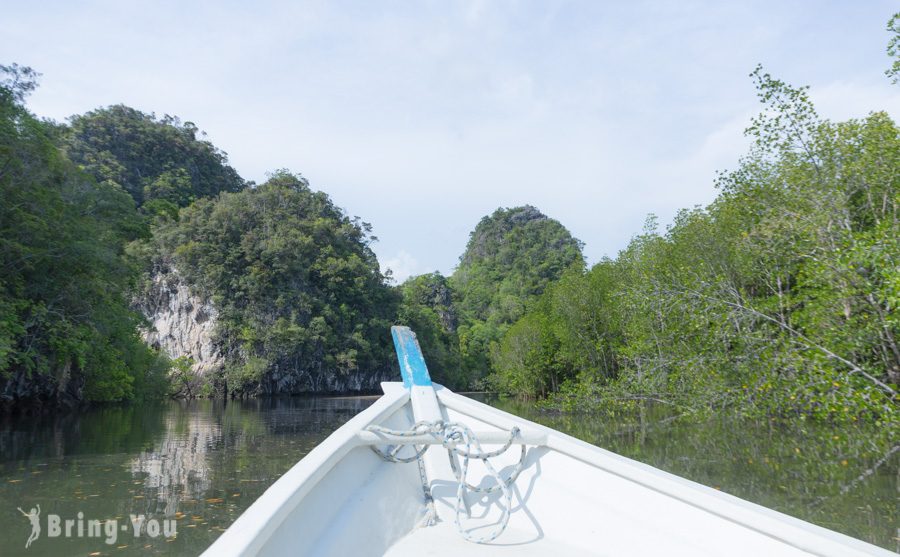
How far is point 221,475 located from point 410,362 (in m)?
4.91

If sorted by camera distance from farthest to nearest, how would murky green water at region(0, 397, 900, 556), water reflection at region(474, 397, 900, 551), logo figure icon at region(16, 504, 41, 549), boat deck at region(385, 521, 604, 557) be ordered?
water reflection at region(474, 397, 900, 551)
murky green water at region(0, 397, 900, 556)
logo figure icon at region(16, 504, 41, 549)
boat deck at region(385, 521, 604, 557)

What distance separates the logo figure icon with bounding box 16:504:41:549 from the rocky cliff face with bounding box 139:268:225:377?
40.0m

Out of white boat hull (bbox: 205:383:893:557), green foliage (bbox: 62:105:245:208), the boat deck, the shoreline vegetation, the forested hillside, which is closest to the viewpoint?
white boat hull (bbox: 205:383:893:557)

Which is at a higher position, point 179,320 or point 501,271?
point 501,271

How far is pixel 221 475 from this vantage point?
7.73m

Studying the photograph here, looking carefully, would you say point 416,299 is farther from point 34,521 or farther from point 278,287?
point 34,521

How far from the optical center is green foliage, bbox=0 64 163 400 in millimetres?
13258

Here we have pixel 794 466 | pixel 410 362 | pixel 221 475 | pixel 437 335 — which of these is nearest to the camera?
pixel 410 362

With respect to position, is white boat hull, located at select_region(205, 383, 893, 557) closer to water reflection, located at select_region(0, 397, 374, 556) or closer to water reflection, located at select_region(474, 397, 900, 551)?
water reflection, located at select_region(0, 397, 374, 556)

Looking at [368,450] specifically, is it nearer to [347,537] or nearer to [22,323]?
[347,537]

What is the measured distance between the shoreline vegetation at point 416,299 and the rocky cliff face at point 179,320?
47 centimetres

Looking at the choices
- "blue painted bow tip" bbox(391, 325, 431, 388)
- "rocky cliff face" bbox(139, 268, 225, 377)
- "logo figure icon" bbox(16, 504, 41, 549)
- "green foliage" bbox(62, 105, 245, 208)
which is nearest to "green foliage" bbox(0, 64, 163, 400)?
"logo figure icon" bbox(16, 504, 41, 549)

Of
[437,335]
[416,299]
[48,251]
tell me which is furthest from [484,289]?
[48,251]

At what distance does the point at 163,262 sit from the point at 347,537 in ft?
161
